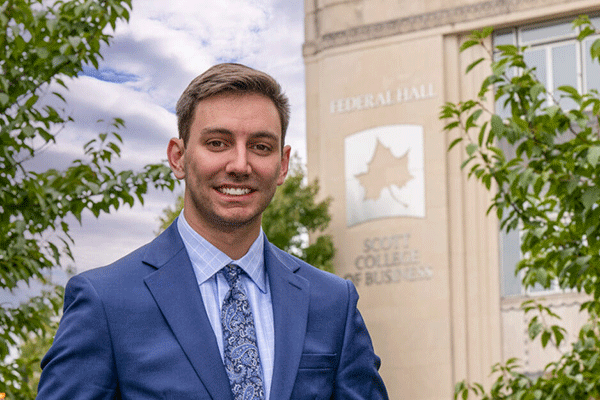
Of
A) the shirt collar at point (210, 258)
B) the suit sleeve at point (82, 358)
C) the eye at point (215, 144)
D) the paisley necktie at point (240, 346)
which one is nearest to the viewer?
the suit sleeve at point (82, 358)

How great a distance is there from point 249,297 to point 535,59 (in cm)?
2660

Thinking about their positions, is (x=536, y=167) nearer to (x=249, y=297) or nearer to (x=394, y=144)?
(x=249, y=297)

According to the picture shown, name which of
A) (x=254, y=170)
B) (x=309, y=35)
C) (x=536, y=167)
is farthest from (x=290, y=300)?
(x=309, y=35)

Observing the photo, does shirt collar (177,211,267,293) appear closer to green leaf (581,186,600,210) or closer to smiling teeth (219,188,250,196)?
smiling teeth (219,188,250,196)

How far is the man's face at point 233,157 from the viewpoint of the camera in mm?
3125

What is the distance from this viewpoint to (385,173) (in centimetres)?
3030

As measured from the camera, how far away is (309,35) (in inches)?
1288

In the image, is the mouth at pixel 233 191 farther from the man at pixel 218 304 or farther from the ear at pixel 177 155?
the ear at pixel 177 155

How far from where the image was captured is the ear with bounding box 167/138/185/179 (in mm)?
3312

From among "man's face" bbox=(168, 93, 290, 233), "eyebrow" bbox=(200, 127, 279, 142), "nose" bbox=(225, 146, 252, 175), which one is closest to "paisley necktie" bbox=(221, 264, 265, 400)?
"man's face" bbox=(168, 93, 290, 233)

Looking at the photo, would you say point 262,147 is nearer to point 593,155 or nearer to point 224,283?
point 224,283

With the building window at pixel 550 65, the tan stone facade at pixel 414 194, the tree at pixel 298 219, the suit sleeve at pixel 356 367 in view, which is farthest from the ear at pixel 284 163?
the tan stone facade at pixel 414 194

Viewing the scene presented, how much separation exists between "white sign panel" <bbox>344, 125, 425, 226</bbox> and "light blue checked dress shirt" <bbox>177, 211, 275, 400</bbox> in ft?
87.8

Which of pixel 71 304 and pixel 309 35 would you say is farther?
pixel 309 35
